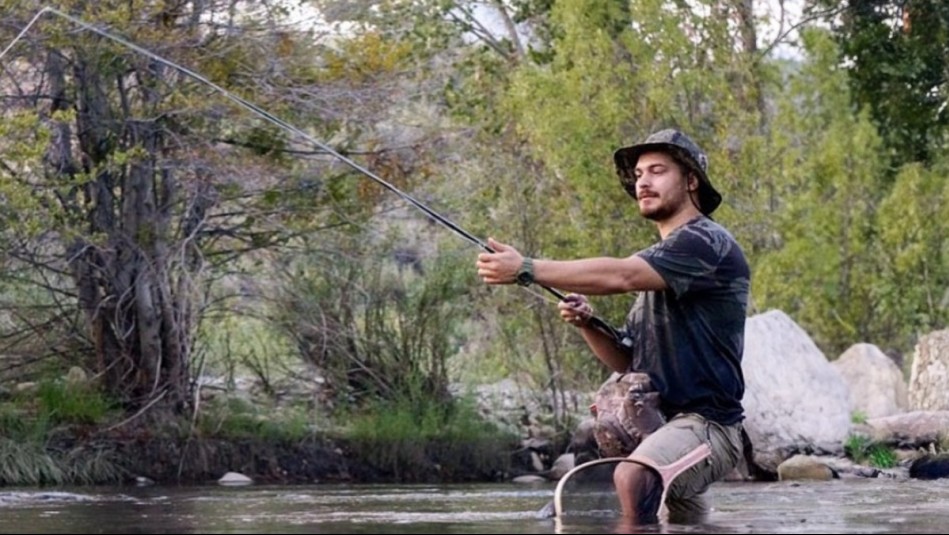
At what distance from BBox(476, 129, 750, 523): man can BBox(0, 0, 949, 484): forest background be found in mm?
6883

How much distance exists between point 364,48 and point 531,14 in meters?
9.60

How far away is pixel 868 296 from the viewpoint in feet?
69.6

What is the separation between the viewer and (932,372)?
1845 cm

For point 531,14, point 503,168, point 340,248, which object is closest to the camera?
point 340,248

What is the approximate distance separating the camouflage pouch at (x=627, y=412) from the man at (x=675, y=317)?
58mm

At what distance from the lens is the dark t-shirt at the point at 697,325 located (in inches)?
279

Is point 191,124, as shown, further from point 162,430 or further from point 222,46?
point 162,430

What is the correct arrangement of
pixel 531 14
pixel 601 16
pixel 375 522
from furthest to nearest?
pixel 531 14 < pixel 601 16 < pixel 375 522

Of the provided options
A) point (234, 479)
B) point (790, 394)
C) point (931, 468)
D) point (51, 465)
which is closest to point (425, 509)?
point (931, 468)

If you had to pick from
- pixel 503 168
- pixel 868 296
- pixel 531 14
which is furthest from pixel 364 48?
pixel 531 14

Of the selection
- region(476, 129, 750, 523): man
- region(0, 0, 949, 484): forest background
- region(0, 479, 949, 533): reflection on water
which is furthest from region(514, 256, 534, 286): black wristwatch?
region(0, 0, 949, 484): forest background

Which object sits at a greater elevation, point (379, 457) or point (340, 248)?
point (340, 248)

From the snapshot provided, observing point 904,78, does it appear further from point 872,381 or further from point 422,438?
point 422,438

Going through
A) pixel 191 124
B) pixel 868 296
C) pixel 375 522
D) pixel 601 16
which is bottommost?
pixel 375 522
